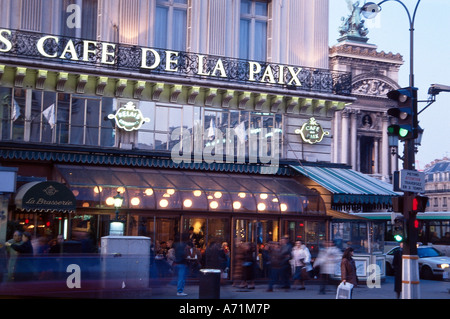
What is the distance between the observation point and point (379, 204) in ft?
96.0

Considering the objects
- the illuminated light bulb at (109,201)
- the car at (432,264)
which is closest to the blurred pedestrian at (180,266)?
the illuminated light bulb at (109,201)

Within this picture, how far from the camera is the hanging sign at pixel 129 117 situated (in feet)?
88.2

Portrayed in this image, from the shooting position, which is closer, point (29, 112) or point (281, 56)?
point (29, 112)

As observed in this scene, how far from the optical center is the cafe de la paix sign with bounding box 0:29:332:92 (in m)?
25.6

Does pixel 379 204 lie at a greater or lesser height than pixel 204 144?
lesser

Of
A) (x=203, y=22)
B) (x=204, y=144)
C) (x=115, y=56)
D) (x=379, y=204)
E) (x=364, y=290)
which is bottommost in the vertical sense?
(x=364, y=290)

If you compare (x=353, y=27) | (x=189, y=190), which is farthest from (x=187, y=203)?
(x=353, y=27)

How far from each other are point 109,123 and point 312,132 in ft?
28.8

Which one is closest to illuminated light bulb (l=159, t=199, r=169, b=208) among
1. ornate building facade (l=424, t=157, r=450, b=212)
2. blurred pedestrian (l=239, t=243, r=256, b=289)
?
blurred pedestrian (l=239, t=243, r=256, b=289)

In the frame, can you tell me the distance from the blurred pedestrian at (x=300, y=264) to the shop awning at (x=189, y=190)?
3.92 metres

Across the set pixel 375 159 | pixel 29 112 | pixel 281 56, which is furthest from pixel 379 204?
pixel 375 159
